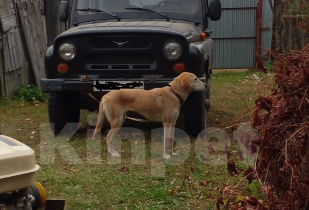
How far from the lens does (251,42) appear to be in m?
17.4

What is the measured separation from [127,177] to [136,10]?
3.04 meters

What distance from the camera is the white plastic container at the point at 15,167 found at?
2746 millimetres

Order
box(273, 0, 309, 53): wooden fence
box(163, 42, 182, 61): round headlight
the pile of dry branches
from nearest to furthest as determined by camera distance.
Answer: the pile of dry branches < box(163, 42, 182, 61): round headlight < box(273, 0, 309, 53): wooden fence

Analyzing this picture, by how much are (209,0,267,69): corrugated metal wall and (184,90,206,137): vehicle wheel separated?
10508 millimetres

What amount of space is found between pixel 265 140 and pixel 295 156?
186mm

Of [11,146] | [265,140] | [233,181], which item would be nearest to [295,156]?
[265,140]

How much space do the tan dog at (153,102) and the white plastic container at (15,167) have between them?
3.59m

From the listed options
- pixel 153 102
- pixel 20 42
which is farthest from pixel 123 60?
pixel 20 42

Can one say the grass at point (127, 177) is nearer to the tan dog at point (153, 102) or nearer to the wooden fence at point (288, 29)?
the tan dog at point (153, 102)

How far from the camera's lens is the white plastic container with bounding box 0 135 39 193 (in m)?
2.75

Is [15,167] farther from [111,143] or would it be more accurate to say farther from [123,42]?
[123,42]

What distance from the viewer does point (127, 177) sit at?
5.60 meters

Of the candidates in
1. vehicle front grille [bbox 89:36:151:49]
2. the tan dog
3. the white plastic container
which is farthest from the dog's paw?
the white plastic container

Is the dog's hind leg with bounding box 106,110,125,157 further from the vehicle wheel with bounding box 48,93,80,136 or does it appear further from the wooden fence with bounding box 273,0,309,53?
the wooden fence with bounding box 273,0,309,53
